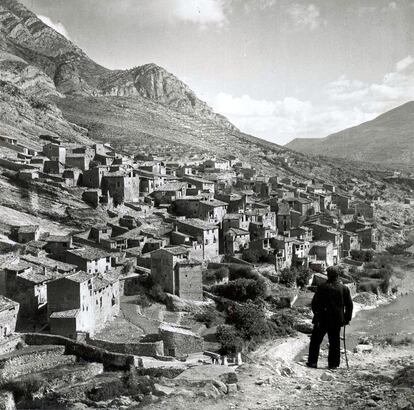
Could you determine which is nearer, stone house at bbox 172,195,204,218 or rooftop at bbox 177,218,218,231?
rooftop at bbox 177,218,218,231

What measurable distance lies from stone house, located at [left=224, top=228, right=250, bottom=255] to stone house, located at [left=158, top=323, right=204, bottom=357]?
50.6 ft

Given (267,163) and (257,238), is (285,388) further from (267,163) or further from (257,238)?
(267,163)

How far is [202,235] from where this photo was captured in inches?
1690

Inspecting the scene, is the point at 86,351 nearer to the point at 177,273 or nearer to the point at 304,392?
the point at 177,273

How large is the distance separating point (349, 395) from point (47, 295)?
65.3 feet

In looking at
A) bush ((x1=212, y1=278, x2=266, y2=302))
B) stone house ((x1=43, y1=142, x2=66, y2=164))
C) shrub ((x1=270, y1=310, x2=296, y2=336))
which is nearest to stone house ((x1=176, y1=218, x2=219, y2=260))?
bush ((x1=212, y1=278, x2=266, y2=302))

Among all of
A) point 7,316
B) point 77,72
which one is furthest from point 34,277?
point 77,72

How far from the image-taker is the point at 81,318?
28.7 m

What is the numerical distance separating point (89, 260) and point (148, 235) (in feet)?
24.0

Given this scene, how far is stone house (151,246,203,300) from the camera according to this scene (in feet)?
122

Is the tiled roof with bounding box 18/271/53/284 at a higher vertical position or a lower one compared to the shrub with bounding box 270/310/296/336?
higher

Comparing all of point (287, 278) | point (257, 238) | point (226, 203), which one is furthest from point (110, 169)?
point (287, 278)

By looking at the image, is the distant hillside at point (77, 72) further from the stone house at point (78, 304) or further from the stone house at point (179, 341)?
the stone house at point (179, 341)

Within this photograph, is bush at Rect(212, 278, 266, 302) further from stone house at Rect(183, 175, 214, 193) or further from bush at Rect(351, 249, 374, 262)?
bush at Rect(351, 249, 374, 262)
